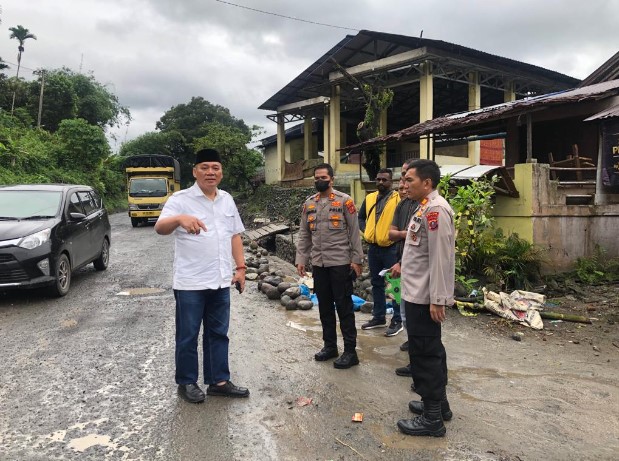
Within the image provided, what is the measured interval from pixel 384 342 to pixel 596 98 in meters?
6.65

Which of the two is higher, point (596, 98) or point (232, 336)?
point (596, 98)

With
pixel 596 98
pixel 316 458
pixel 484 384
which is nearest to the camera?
pixel 316 458

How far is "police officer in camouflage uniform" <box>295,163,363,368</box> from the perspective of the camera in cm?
422

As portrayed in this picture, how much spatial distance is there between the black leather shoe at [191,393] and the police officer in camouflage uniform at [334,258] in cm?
130

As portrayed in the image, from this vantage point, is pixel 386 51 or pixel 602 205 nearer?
pixel 602 205

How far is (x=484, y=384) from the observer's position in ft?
12.9

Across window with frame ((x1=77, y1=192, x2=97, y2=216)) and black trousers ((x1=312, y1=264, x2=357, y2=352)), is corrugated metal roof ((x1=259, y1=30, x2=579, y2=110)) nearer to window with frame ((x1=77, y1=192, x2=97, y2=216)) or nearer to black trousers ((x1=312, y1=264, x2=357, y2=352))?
window with frame ((x1=77, y1=192, x2=97, y2=216))

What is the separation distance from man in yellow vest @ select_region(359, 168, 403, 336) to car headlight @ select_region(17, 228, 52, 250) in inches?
173

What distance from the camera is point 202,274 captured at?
11.0ft

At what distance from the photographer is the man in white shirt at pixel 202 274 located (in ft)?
11.0

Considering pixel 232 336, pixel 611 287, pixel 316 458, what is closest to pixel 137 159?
pixel 232 336

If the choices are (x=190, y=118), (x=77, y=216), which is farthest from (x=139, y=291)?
(x=190, y=118)

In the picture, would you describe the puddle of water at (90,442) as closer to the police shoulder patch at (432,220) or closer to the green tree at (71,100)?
the police shoulder patch at (432,220)

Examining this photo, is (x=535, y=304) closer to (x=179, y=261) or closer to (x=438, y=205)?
(x=438, y=205)
